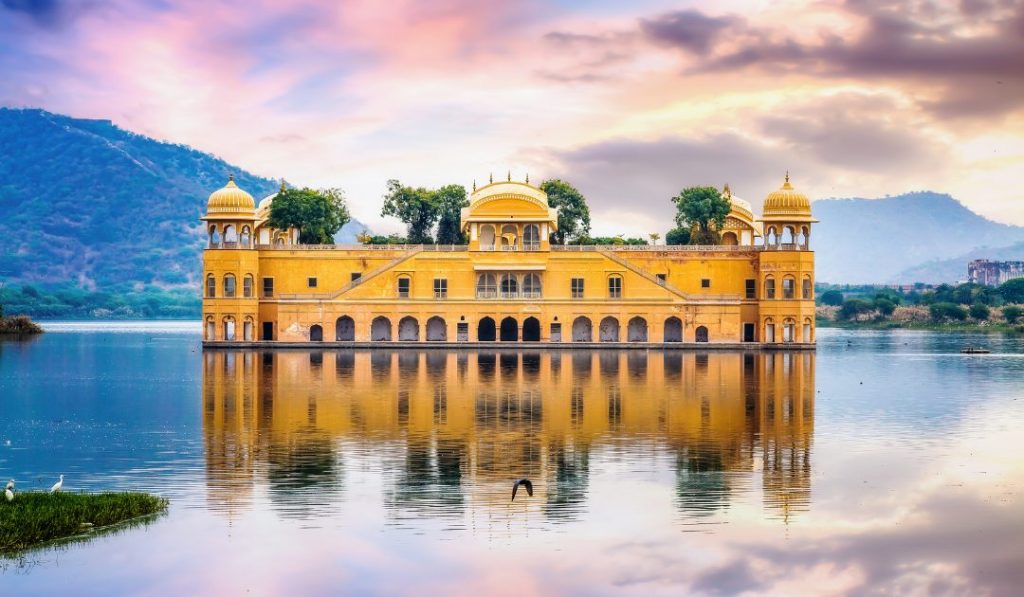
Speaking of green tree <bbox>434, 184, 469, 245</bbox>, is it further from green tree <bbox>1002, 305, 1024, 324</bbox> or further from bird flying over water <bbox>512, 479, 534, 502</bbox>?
bird flying over water <bbox>512, 479, 534, 502</bbox>

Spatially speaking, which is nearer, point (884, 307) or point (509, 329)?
point (509, 329)

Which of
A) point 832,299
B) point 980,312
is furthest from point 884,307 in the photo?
point 832,299

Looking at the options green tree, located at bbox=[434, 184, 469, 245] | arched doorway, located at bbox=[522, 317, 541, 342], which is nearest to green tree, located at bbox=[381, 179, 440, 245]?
green tree, located at bbox=[434, 184, 469, 245]

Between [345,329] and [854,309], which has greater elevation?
[854,309]

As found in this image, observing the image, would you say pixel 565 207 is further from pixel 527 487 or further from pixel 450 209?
pixel 527 487

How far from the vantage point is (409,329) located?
224ft

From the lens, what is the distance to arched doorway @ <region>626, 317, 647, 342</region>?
68.4 meters

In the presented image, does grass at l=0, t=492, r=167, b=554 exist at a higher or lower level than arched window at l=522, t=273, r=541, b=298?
lower

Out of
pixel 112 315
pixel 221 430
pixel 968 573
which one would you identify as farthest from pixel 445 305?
pixel 112 315

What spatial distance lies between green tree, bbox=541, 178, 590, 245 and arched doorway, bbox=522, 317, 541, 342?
14481mm

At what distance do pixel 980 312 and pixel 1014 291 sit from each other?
1139 centimetres

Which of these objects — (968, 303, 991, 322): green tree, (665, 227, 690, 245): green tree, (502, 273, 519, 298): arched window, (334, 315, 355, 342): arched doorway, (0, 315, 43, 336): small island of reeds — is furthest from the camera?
(968, 303, 991, 322): green tree

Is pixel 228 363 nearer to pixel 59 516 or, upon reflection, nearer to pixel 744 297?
pixel 744 297

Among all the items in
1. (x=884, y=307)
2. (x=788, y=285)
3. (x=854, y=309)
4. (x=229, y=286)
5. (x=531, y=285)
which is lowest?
(x=854, y=309)
